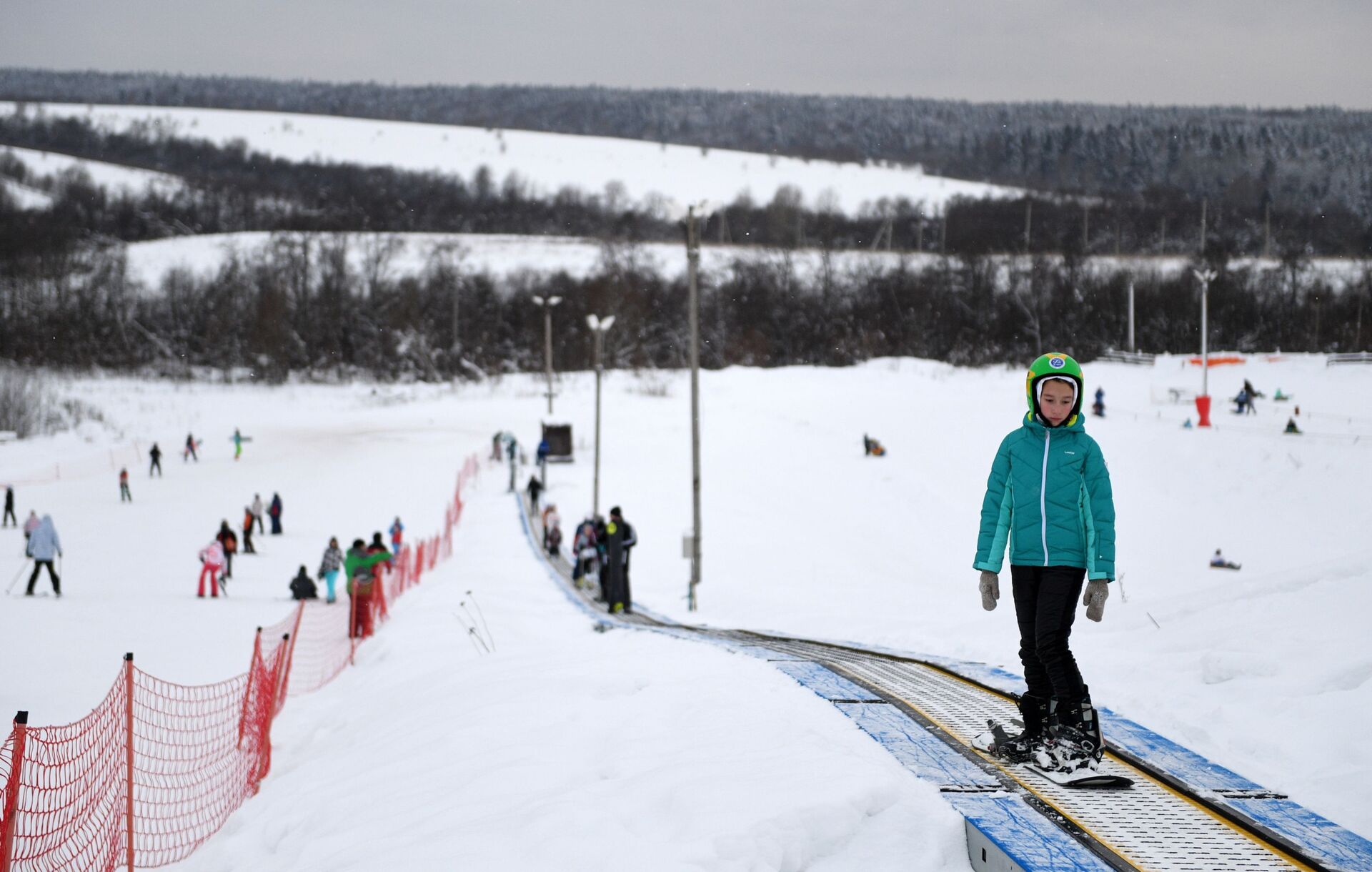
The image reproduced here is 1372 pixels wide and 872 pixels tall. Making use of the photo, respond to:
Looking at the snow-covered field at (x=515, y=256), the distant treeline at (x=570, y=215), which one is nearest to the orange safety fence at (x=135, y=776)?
the snow-covered field at (x=515, y=256)

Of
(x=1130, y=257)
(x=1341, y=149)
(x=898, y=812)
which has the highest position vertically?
(x=1341, y=149)

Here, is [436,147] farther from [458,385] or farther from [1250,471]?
[1250,471]

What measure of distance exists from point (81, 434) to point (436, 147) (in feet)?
350

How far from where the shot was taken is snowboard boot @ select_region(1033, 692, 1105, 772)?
506cm

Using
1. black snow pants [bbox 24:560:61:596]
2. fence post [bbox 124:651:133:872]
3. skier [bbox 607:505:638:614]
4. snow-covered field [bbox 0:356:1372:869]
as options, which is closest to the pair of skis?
snow-covered field [bbox 0:356:1372:869]

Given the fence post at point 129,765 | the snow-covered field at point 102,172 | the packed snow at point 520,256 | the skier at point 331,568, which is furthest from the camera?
the snow-covered field at point 102,172

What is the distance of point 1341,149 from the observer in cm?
11662

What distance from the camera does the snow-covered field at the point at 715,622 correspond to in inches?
192

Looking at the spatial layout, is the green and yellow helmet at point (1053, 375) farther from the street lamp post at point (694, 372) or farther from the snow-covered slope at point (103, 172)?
the snow-covered slope at point (103, 172)

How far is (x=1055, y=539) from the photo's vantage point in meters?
5.06

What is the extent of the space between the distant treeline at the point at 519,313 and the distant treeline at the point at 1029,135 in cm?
3291

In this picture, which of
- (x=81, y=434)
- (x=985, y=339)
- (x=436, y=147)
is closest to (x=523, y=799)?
(x=81, y=434)

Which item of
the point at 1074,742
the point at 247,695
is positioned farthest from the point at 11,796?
the point at 1074,742

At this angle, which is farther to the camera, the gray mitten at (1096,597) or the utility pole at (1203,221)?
the utility pole at (1203,221)
